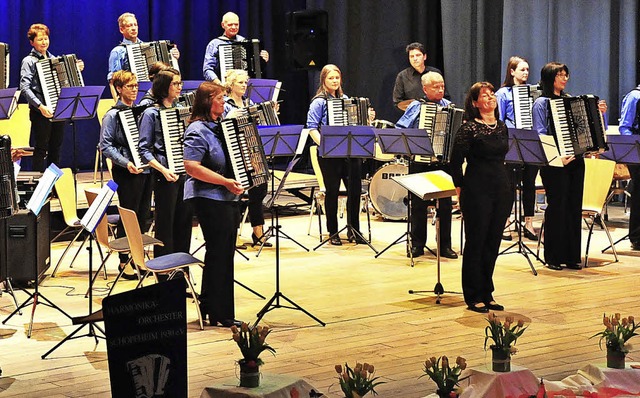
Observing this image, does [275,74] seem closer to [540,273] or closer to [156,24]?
[156,24]

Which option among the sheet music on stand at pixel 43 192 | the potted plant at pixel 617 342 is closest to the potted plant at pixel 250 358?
the potted plant at pixel 617 342

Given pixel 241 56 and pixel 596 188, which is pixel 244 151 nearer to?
pixel 596 188

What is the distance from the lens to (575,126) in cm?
942

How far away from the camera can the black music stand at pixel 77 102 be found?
35.8 feet

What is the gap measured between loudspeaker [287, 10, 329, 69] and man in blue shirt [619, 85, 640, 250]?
16.4 feet

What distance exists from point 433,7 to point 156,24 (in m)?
4.00

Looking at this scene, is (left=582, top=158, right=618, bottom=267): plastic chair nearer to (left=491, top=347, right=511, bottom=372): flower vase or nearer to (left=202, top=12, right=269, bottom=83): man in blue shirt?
(left=202, top=12, right=269, bottom=83): man in blue shirt

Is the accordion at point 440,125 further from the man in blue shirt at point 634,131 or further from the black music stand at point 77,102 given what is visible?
the black music stand at point 77,102

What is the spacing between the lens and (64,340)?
7.02 meters

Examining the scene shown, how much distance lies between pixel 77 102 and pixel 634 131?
5.59m

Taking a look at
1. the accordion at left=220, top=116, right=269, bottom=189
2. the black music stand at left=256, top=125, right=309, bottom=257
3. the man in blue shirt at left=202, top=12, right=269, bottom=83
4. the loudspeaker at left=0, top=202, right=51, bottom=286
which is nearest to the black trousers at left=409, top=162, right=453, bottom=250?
the black music stand at left=256, top=125, right=309, bottom=257

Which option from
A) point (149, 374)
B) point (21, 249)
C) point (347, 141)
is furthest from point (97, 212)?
point (347, 141)

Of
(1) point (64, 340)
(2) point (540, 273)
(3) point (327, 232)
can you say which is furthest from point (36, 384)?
(3) point (327, 232)

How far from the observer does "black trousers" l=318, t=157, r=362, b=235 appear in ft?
36.0
